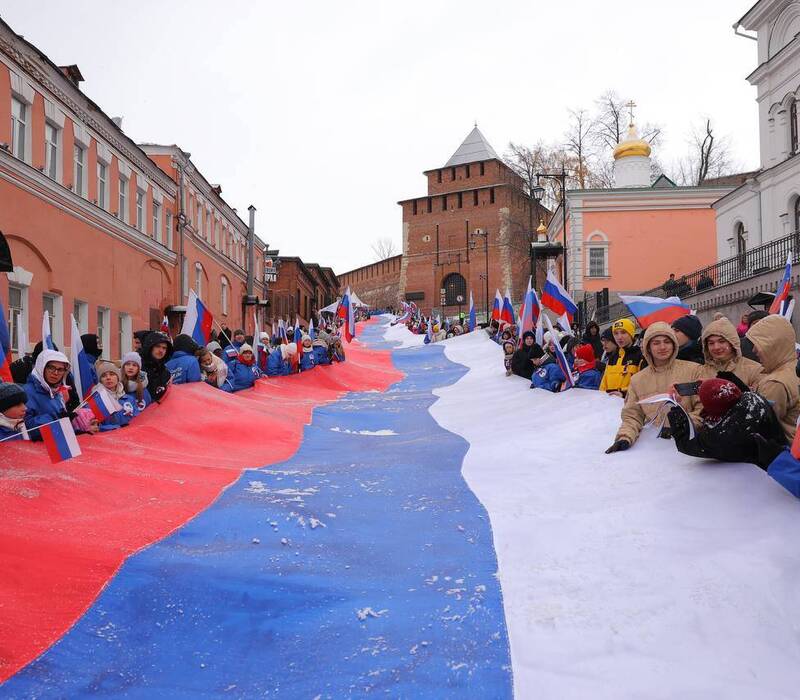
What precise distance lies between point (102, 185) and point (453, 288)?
57.0 metres

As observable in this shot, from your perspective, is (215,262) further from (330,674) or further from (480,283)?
(480,283)

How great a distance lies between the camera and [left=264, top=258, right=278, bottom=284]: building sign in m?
48.0

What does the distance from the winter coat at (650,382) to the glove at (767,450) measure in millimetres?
1551

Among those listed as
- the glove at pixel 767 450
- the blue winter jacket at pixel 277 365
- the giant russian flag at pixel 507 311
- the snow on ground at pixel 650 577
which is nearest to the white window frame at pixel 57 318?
the blue winter jacket at pixel 277 365

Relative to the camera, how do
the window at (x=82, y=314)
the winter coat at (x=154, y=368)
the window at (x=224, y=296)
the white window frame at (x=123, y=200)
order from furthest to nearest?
the window at (x=224, y=296) → the white window frame at (x=123, y=200) → the window at (x=82, y=314) → the winter coat at (x=154, y=368)

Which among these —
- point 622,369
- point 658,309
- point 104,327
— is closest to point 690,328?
point 622,369

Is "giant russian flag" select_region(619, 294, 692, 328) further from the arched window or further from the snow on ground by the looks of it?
the arched window

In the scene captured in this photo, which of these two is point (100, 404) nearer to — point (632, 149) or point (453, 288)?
point (632, 149)

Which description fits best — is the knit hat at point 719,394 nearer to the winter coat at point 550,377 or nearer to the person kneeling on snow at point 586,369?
the person kneeling on snow at point 586,369

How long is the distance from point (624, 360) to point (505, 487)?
295 centimetres

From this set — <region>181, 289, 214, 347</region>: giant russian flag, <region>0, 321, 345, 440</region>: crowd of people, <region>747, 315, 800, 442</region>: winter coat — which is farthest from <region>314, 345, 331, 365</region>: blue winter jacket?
<region>747, 315, 800, 442</region>: winter coat

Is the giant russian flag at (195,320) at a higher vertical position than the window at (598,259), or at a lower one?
lower

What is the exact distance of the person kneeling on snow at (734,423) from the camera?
13.1 ft

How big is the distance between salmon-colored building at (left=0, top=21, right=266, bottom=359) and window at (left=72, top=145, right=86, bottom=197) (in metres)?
0.03
